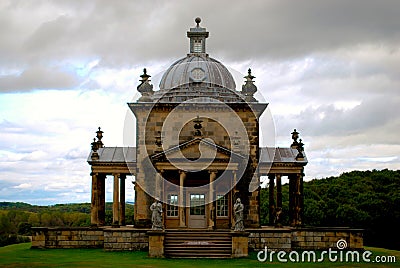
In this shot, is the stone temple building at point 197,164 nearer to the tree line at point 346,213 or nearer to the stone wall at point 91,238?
the stone wall at point 91,238

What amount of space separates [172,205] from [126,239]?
4.67 m

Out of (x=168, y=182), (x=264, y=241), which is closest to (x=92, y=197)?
(x=168, y=182)

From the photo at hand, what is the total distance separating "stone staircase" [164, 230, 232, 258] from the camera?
30797 millimetres

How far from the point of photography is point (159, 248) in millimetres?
30875

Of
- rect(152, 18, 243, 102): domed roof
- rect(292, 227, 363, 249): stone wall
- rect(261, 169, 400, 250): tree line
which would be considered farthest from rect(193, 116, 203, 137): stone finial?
rect(261, 169, 400, 250): tree line

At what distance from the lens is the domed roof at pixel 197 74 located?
41.9 meters

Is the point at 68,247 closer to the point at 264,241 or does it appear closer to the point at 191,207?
the point at 191,207

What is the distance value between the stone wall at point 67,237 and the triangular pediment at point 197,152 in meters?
5.29

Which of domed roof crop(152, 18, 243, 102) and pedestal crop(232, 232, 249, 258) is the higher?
domed roof crop(152, 18, 243, 102)

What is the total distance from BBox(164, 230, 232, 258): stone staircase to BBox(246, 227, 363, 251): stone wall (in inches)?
89.0

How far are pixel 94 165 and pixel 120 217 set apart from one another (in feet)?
13.3

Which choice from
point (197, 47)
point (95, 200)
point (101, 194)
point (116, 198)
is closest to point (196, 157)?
point (116, 198)

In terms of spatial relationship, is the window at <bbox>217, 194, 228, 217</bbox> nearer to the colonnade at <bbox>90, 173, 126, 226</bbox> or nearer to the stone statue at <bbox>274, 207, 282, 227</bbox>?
the stone statue at <bbox>274, 207, 282, 227</bbox>

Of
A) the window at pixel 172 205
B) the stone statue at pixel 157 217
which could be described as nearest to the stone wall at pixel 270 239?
the stone statue at pixel 157 217
